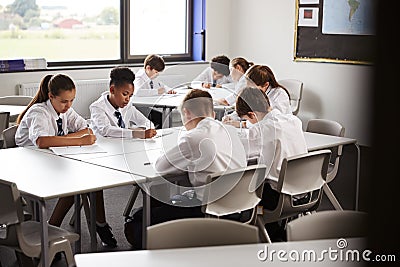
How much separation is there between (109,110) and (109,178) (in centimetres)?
110

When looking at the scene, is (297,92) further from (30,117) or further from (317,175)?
(30,117)

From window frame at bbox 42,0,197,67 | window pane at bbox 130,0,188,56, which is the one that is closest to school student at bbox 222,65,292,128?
window frame at bbox 42,0,197,67

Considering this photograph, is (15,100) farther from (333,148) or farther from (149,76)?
(333,148)

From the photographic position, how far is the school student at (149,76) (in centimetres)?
561

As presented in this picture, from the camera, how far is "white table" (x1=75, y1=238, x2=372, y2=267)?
171 centimetres

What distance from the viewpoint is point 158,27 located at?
709cm

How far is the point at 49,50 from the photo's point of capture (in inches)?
243

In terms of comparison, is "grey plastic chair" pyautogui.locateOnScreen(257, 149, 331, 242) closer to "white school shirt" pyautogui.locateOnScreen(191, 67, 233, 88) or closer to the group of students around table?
the group of students around table

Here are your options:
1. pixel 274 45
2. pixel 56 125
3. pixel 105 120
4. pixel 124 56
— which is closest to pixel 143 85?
pixel 124 56

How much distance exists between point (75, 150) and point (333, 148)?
5.94 feet

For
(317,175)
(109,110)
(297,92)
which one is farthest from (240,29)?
(317,175)

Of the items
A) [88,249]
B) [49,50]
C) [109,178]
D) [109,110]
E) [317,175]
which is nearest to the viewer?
[109,178]

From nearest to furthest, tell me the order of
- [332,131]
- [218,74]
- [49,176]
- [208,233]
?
1. [208,233]
2. [49,176]
3. [332,131]
4. [218,74]

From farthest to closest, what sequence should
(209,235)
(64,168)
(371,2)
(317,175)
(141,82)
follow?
(141,82)
(317,175)
(64,168)
(209,235)
(371,2)
